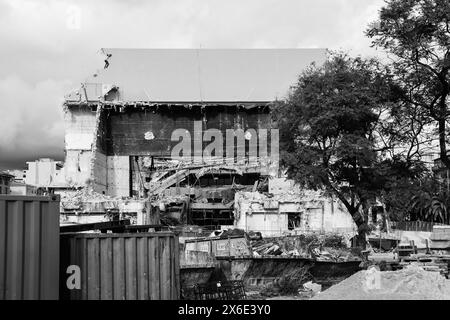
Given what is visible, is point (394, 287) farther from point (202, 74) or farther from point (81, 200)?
point (202, 74)

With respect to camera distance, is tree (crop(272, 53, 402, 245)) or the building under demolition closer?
tree (crop(272, 53, 402, 245))

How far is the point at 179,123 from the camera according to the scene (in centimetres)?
5594

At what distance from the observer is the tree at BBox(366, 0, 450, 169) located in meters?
19.1

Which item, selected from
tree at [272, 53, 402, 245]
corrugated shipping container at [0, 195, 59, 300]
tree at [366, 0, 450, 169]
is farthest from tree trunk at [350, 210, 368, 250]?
corrugated shipping container at [0, 195, 59, 300]

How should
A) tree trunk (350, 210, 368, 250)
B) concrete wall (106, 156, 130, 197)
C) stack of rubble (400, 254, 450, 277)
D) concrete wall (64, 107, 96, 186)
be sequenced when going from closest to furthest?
1. stack of rubble (400, 254, 450, 277)
2. tree trunk (350, 210, 368, 250)
3. concrete wall (64, 107, 96, 186)
4. concrete wall (106, 156, 130, 197)

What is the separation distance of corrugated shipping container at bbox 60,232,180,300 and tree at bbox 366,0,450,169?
43.0 ft

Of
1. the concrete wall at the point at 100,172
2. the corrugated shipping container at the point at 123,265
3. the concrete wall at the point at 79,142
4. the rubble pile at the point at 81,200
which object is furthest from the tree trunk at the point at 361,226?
the concrete wall at the point at 79,142

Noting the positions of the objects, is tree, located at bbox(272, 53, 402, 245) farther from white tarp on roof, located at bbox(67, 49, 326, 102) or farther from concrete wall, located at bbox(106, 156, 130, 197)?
concrete wall, located at bbox(106, 156, 130, 197)

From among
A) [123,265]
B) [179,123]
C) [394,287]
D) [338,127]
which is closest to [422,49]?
[338,127]

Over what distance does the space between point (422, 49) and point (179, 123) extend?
3834 cm

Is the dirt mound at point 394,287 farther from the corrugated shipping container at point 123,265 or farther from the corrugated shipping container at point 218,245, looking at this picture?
the corrugated shipping container at point 218,245

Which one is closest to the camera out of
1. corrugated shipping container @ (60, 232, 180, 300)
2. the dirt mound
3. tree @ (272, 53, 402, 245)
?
corrugated shipping container @ (60, 232, 180, 300)

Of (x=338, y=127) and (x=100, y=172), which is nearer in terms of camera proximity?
(x=338, y=127)
